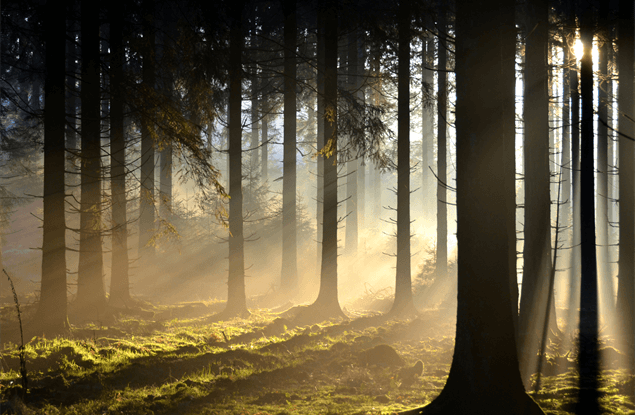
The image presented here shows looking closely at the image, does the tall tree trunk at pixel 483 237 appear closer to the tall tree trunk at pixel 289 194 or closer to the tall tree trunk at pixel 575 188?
the tall tree trunk at pixel 575 188

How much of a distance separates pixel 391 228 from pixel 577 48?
24887 millimetres

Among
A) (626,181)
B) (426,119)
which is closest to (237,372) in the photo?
(626,181)

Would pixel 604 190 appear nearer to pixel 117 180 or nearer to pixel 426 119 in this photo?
pixel 117 180

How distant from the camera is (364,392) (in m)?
5.69

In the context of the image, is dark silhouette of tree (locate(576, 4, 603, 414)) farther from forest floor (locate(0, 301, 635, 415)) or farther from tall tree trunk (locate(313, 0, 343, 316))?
tall tree trunk (locate(313, 0, 343, 316))

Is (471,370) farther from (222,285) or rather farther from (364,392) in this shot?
(222,285)

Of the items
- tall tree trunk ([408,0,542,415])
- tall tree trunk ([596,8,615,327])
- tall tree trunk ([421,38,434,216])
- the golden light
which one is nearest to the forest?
tall tree trunk ([408,0,542,415])

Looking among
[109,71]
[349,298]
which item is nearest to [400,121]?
[109,71]

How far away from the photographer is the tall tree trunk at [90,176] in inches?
325

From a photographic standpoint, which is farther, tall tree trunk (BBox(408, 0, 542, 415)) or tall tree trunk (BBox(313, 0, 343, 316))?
tall tree trunk (BBox(313, 0, 343, 316))

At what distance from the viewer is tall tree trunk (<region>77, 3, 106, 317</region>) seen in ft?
27.1

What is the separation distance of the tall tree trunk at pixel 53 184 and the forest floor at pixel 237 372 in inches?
23.5

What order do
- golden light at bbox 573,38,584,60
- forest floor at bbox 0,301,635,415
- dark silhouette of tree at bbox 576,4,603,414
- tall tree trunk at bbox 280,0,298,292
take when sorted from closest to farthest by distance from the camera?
forest floor at bbox 0,301,635,415 < dark silhouette of tree at bbox 576,4,603,414 < golden light at bbox 573,38,584,60 < tall tree trunk at bbox 280,0,298,292

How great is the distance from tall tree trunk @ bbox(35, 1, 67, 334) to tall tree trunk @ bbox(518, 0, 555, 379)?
894 centimetres
